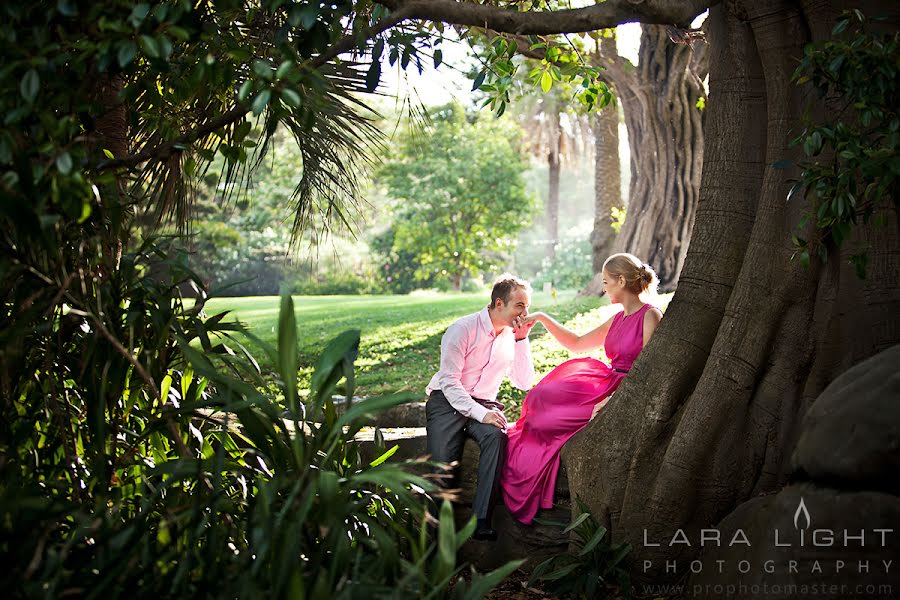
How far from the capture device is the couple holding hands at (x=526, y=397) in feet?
16.2

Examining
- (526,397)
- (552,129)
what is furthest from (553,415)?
(552,129)

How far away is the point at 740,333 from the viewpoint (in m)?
4.41

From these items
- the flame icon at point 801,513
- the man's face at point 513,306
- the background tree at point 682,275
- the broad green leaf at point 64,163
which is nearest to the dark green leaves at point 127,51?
the background tree at point 682,275

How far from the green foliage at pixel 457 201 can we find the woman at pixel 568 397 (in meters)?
18.9

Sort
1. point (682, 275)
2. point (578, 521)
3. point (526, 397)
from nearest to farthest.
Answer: point (578, 521)
point (682, 275)
point (526, 397)

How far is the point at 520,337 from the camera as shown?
18.1ft

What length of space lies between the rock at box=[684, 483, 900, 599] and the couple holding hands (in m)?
1.31

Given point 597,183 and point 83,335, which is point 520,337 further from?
point 597,183

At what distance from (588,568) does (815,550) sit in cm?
126

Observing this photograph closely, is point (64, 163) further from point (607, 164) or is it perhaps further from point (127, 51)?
point (607, 164)

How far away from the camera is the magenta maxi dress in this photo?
16.1ft

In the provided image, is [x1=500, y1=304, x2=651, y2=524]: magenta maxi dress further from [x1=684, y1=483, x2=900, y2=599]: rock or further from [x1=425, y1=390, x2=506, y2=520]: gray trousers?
[x1=684, y1=483, x2=900, y2=599]: rock

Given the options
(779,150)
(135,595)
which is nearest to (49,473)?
(135,595)

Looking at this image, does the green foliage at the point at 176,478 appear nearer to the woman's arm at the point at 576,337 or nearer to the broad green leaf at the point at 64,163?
the broad green leaf at the point at 64,163
